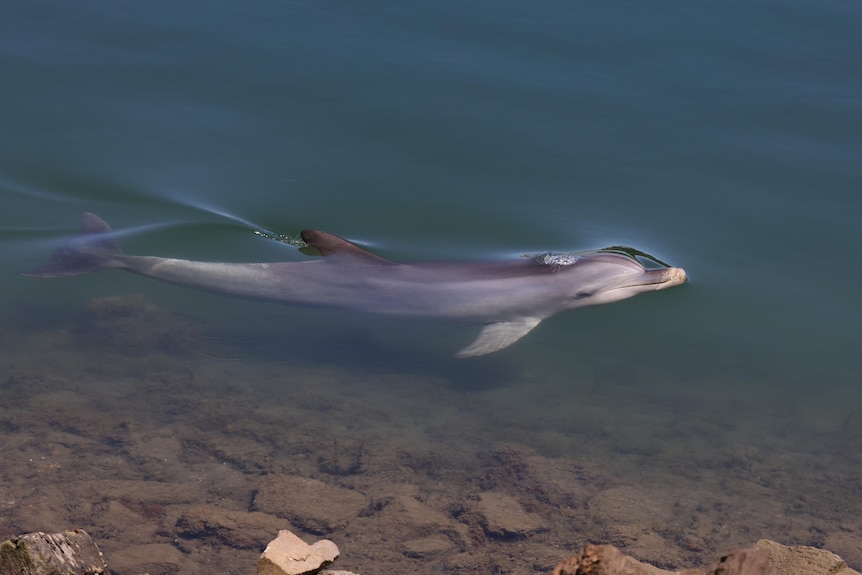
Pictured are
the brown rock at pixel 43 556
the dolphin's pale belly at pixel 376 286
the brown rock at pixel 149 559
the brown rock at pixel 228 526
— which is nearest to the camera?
the brown rock at pixel 43 556

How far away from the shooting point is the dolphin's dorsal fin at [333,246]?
11.3m

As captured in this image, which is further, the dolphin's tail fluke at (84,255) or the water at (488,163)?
the dolphin's tail fluke at (84,255)

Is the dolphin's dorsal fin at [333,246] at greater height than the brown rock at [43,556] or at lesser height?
greater

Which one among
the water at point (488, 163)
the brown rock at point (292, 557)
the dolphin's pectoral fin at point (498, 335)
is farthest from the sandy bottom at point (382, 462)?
the brown rock at point (292, 557)

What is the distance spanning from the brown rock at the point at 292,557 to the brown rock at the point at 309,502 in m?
2.18

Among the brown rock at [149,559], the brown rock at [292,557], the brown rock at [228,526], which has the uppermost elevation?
the brown rock at [292,557]

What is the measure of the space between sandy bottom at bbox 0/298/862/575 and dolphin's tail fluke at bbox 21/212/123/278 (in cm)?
101

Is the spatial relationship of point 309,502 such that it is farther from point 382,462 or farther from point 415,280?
point 415,280

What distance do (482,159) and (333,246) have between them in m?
3.43

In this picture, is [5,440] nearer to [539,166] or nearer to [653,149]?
Result: [539,166]

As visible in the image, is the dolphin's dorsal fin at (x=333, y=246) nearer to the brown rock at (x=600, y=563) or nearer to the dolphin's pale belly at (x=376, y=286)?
the dolphin's pale belly at (x=376, y=286)

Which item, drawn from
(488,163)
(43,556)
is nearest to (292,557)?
(43,556)

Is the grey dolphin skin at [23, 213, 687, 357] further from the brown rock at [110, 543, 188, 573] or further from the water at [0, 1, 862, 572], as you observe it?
the brown rock at [110, 543, 188, 573]

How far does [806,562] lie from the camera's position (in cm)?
568
